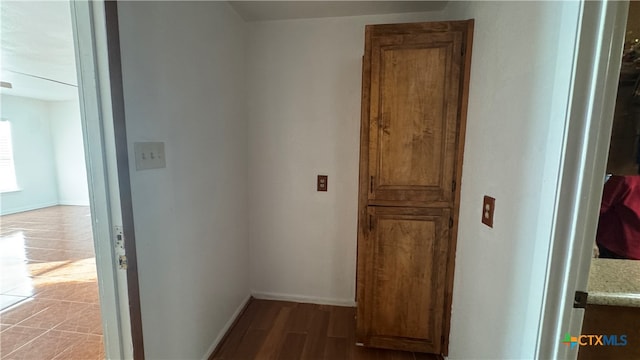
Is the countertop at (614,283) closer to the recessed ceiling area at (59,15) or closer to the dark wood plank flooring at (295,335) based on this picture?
the dark wood plank flooring at (295,335)

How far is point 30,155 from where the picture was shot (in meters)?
5.47

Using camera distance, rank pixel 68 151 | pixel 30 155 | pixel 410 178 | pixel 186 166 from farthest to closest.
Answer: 1. pixel 68 151
2. pixel 30 155
3. pixel 410 178
4. pixel 186 166

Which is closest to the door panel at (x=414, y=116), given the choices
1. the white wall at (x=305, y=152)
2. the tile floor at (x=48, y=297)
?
the white wall at (x=305, y=152)

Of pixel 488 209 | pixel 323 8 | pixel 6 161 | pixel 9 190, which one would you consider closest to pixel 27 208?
pixel 9 190

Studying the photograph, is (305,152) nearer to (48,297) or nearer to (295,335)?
(295,335)

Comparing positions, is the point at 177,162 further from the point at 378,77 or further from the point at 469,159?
the point at 469,159

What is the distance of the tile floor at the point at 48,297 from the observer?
1706 mm

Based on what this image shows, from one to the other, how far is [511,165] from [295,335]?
1727 millimetres

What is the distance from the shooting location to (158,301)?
3.93ft

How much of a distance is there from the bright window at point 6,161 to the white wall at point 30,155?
0.25ft

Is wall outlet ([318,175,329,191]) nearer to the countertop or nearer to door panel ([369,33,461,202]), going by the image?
door panel ([369,33,461,202])

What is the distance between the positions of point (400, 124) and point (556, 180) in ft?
2.66

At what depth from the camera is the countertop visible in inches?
33.4

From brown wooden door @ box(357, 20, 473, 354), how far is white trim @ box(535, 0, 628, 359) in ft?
2.29
